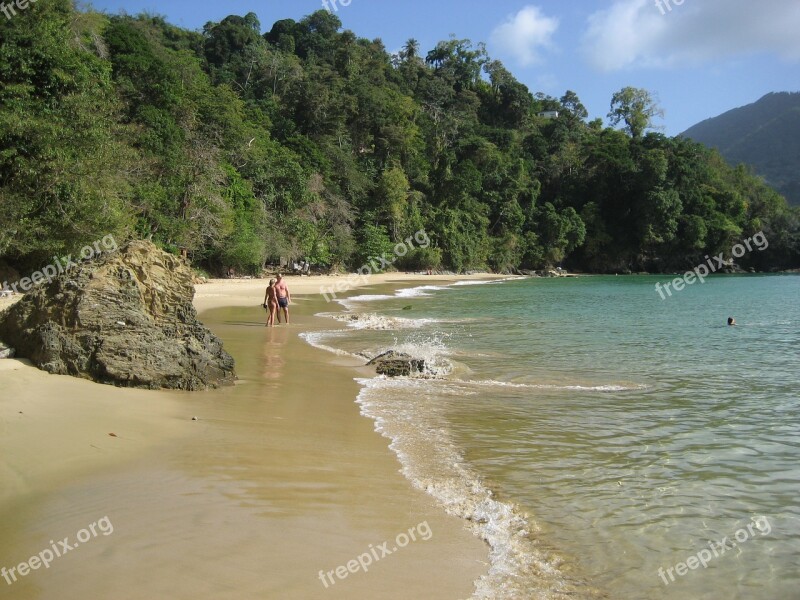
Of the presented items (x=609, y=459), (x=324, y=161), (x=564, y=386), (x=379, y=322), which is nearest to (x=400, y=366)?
(x=564, y=386)

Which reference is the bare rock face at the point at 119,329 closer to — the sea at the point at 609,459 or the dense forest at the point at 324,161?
the sea at the point at 609,459

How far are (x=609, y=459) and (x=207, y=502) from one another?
12.5 ft

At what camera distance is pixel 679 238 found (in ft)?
254

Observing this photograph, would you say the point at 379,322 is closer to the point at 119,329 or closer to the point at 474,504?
the point at 119,329

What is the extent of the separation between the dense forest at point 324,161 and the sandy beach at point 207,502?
14214 millimetres

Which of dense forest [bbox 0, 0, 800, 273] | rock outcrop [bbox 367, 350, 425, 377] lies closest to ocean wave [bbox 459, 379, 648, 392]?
rock outcrop [bbox 367, 350, 425, 377]

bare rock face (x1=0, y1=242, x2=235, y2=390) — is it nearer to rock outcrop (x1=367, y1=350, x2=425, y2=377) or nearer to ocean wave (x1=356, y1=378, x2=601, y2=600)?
ocean wave (x1=356, y1=378, x2=601, y2=600)

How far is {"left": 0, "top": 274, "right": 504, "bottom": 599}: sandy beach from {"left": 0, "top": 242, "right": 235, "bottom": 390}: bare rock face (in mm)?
349

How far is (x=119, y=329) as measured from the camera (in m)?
7.60

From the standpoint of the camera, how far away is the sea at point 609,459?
12.4 ft

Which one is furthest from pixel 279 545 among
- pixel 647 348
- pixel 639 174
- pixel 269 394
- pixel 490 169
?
pixel 639 174

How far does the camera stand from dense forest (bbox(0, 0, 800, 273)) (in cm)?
1869

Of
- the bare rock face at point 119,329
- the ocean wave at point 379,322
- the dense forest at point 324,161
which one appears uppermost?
the dense forest at point 324,161

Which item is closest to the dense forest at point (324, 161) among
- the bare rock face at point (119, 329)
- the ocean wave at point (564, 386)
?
the bare rock face at point (119, 329)
